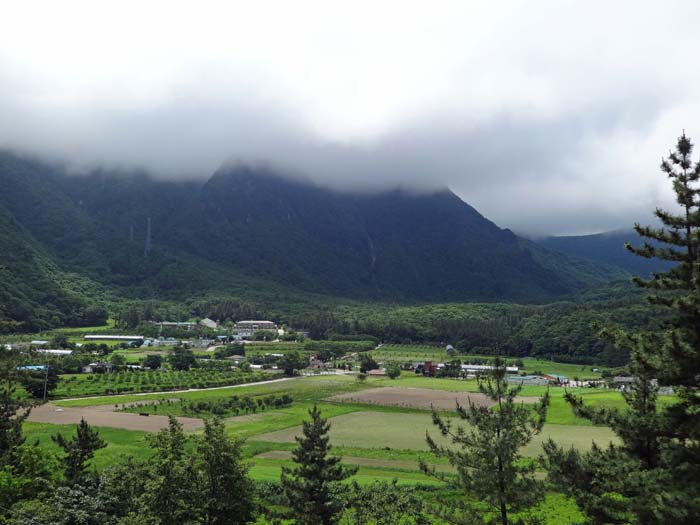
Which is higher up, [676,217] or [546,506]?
[676,217]

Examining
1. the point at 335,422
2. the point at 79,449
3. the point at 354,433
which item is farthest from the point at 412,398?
the point at 79,449

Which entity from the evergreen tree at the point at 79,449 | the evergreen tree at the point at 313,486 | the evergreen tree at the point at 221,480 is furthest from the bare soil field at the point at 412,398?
the evergreen tree at the point at 221,480

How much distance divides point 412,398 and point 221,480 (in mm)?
72373

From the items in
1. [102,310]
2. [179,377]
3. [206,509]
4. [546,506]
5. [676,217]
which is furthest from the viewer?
[102,310]

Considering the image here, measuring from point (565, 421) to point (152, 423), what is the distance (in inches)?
2152

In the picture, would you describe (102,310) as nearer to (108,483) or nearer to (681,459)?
(108,483)

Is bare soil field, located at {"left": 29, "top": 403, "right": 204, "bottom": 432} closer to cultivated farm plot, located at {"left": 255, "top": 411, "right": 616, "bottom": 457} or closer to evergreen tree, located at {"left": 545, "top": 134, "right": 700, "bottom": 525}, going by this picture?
cultivated farm plot, located at {"left": 255, "top": 411, "right": 616, "bottom": 457}

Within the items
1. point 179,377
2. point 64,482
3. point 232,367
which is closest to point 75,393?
point 179,377

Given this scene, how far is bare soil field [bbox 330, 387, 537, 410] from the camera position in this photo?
8270 centimetres

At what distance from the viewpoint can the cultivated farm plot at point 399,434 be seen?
56.3 meters

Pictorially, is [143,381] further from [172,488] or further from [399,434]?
[172,488]

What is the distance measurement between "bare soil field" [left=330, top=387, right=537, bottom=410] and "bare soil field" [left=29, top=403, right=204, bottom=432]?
3095 cm

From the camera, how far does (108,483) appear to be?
26.4 m

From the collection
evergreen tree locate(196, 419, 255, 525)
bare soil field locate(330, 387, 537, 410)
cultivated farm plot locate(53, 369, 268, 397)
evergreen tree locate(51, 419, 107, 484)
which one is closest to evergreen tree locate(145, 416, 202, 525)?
evergreen tree locate(196, 419, 255, 525)
